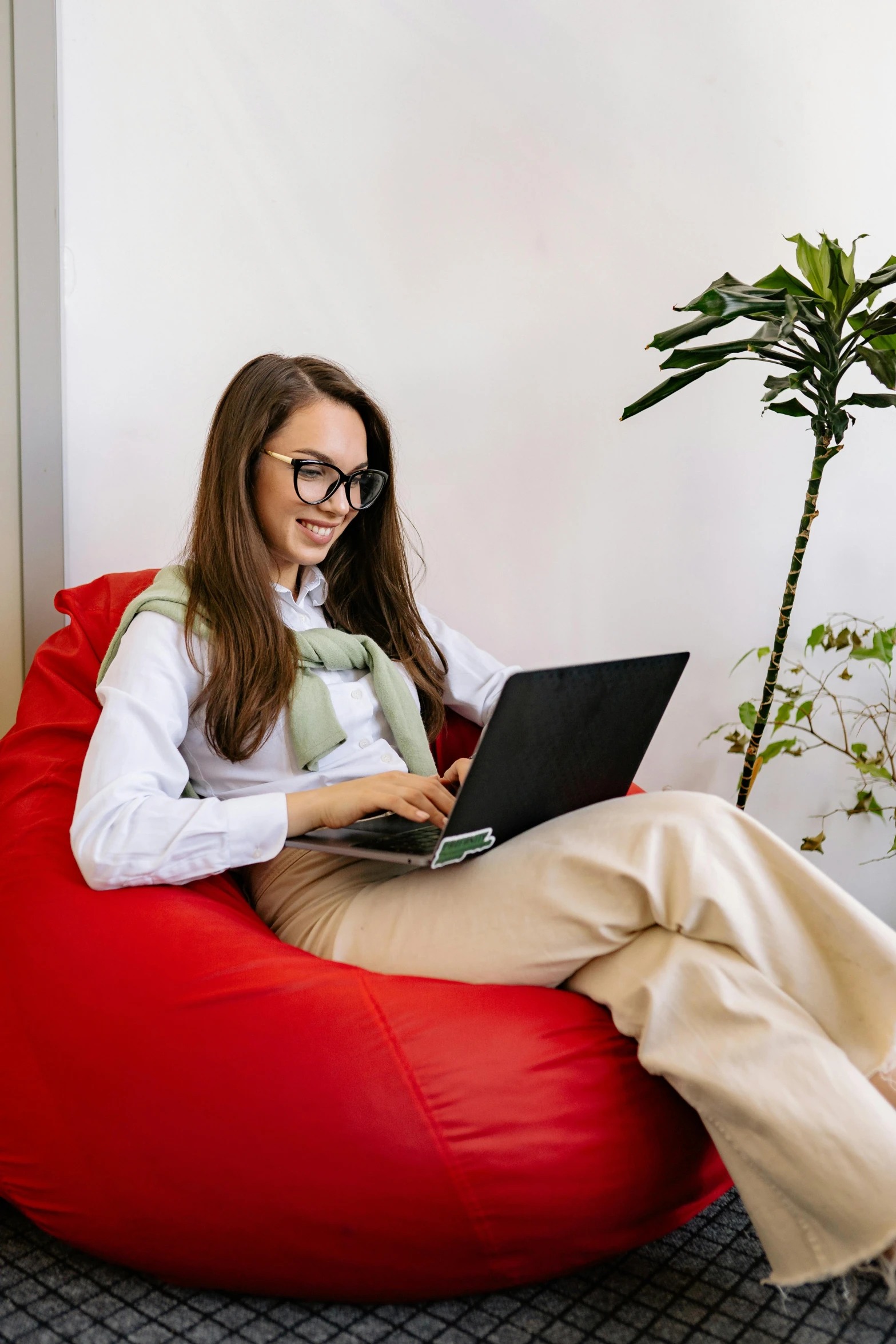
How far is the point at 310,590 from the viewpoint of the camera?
1620 mm

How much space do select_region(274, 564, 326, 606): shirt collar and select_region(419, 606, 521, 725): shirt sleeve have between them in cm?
19

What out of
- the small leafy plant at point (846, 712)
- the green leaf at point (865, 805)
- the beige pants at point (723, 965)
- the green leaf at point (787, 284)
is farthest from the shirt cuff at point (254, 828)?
the green leaf at point (865, 805)

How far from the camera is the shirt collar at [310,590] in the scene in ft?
5.13

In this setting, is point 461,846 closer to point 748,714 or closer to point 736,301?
point 736,301

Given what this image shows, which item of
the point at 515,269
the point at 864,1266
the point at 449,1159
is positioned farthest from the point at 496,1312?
the point at 515,269

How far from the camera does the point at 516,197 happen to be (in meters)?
2.13

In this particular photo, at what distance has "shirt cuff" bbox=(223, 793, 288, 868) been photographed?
1.18 metres

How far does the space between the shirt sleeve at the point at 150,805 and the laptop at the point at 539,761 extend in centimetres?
7

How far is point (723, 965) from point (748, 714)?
1249 millimetres

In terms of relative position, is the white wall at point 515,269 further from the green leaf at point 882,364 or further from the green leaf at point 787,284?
the green leaf at point 882,364

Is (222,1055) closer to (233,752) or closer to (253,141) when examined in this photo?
(233,752)

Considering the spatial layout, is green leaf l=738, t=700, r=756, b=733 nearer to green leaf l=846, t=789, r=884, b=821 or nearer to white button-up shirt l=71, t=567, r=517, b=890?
green leaf l=846, t=789, r=884, b=821

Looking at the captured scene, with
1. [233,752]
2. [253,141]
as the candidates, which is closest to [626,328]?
[253,141]

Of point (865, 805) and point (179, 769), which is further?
point (865, 805)
